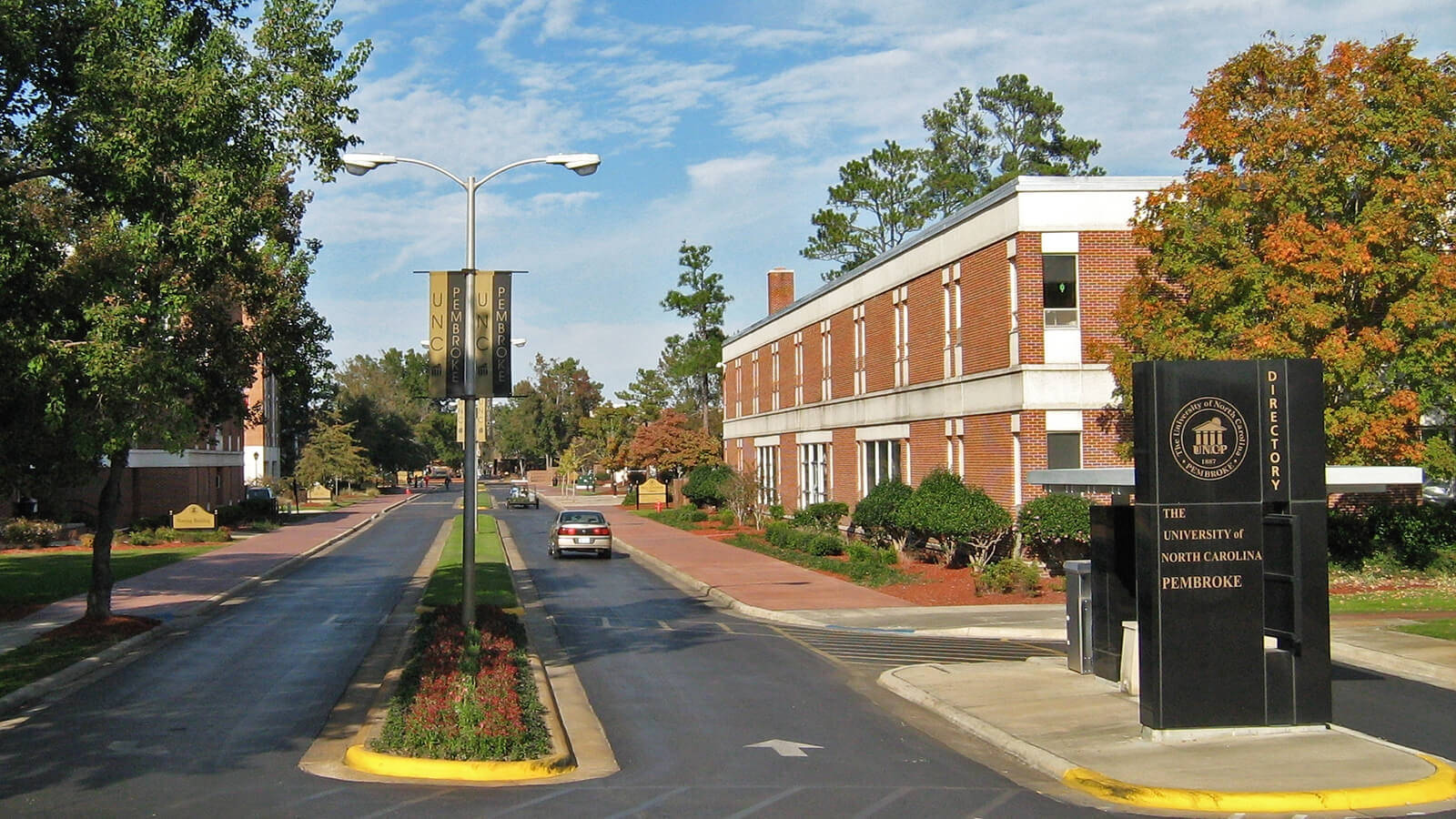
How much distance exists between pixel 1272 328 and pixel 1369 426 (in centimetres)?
255

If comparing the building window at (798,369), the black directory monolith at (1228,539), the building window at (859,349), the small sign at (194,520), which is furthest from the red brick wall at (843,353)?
the black directory monolith at (1228,539)

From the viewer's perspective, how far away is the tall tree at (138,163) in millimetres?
13906

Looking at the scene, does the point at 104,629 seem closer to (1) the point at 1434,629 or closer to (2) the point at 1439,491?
(1) the point at 1434,629

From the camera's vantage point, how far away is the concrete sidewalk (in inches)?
392

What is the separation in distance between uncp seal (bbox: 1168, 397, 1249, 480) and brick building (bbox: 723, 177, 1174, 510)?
1487 cm

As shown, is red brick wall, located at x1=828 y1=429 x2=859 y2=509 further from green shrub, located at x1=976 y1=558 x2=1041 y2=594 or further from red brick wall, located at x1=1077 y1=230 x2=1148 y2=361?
green shrub, located at x1=976 y1=558 x2=1041 y2=594

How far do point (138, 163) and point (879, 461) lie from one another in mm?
26541

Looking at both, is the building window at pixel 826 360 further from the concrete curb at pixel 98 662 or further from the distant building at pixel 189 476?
the concrete curb at pixel 98 662

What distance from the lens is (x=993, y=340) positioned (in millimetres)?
28938

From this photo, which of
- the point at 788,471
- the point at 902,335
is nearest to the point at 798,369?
the point at 788,471

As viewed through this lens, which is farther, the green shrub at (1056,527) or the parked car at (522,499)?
the parked car at (522,499)

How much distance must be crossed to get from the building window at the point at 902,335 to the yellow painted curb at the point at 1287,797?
2518cm

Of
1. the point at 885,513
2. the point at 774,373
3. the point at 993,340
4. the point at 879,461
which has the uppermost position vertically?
the point at 774,373

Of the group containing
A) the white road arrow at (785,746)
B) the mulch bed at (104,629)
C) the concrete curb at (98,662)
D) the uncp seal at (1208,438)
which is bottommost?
the white road arrow at (785,746)
